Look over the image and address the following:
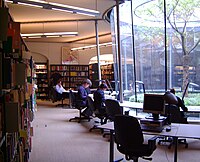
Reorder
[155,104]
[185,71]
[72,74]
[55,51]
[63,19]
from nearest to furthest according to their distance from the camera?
[155,104], [185,71], [63,19], [55,51], [72,74]

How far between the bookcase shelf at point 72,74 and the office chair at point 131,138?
13032 mm

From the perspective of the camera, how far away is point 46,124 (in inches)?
324

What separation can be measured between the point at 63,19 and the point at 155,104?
24.5 ft

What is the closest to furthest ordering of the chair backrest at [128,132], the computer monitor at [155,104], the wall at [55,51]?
the chair backrest at [128,132]
the computer monitor at [155,104]
the wall at [55,51]

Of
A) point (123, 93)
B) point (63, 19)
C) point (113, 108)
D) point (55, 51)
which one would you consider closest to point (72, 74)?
point (55, 51)

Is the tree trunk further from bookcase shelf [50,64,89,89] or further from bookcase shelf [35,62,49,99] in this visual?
bookcase shelf [35,62,49,99]

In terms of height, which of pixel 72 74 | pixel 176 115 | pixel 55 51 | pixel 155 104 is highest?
pixel 55 51

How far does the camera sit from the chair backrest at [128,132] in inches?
136

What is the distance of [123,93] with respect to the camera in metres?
8.66

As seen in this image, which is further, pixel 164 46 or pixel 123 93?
pixel 123 93

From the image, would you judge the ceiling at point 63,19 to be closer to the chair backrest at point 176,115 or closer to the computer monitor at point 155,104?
the chair backrest at point 176,115

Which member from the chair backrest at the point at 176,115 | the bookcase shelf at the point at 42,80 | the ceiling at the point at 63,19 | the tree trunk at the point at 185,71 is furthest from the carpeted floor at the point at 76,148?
the bookcase shelf at the point at 42,80

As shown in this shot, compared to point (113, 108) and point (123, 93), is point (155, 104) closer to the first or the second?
point (113, 108)

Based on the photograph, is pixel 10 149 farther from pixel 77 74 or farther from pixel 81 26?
pixel 77 74
